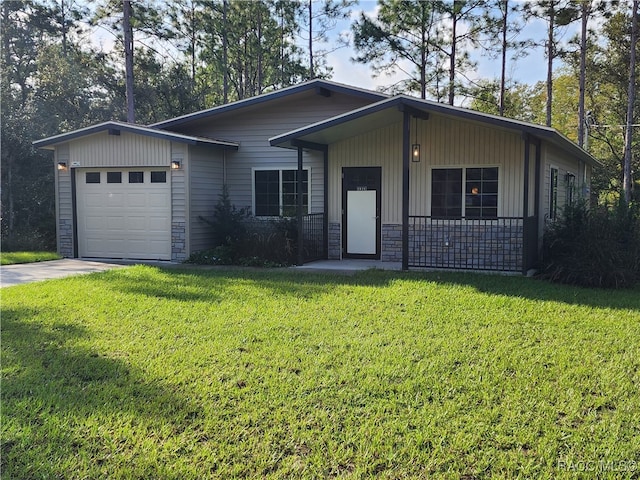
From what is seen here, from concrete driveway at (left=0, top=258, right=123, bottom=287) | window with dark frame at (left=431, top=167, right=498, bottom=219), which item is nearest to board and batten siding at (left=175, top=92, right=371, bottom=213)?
window with dark frame at (left=431, top=167, right=498, bottom=219)

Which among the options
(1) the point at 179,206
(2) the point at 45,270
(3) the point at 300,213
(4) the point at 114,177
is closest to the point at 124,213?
(4) the point at 114,177

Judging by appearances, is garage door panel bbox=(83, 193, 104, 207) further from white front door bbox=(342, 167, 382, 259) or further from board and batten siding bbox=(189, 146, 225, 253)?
white front door bbox=(342, 167, 382, 259)

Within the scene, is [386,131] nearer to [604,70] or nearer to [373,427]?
[373,427]

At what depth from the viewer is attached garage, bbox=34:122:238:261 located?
11406 millimetres

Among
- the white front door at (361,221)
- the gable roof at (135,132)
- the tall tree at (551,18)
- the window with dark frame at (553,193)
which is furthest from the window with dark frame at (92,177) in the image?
the tall tree at (551,18)

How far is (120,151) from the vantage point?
11758 millimetres

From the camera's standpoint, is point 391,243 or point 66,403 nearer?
point 66,403

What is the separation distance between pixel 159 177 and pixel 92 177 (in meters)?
1.86

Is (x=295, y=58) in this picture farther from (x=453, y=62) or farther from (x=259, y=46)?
(x=453, y=62)

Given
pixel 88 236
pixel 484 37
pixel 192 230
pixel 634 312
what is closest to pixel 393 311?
pixel 634 312

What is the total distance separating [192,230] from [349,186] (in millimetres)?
3554

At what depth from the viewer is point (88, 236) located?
12.3m

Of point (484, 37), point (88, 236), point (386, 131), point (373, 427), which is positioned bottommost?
point (373, 427)

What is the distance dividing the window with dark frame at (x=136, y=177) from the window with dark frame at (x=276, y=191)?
8.37 ft
